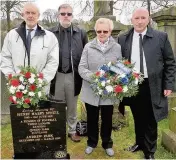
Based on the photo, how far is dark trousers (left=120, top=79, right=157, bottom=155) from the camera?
12.7 ft

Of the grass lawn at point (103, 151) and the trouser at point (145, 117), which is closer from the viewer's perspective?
the trouser at point (145, 117)

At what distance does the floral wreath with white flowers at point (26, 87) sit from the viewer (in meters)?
3.56

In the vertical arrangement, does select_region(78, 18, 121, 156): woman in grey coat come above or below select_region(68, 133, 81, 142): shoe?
above

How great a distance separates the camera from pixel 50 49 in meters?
3.93

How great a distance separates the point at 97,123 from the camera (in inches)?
165

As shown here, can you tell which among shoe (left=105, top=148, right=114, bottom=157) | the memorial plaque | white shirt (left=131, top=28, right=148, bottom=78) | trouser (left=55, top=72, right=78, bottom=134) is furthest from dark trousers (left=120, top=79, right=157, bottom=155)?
the memorial plaque

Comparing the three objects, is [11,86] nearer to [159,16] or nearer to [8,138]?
[8,138]

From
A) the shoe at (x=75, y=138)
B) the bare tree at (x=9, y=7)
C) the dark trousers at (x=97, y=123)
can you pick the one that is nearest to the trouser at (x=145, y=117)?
the dark trousers at (x=97, y=123)

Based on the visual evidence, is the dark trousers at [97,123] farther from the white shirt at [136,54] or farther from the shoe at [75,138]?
the white shirt at [136,54]

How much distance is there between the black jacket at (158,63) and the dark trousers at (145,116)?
93 millimetres

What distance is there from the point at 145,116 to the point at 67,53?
1.47 metres

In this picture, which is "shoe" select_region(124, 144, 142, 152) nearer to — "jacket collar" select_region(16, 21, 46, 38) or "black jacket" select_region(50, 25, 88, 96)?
"black jacket" select_region(50, 25, 88, 96)

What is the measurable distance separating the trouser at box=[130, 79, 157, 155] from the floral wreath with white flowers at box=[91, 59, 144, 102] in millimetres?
234

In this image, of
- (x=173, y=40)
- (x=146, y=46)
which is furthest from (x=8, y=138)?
(x=173, y=40)
